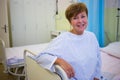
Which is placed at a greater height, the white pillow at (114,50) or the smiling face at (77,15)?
the smiling face at (77,15)

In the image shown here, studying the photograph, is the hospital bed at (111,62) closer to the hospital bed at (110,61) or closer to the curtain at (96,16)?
the hospital bed at (110,61)

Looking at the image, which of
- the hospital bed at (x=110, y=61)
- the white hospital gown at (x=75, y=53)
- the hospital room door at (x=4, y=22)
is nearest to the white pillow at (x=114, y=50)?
the hospital bed at (x=110, y=61)

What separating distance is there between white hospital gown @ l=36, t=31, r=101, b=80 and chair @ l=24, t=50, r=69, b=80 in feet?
0.27

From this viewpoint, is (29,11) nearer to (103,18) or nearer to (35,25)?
(35,25)

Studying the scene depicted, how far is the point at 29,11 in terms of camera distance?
192 inches

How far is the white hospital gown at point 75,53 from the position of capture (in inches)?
53.5

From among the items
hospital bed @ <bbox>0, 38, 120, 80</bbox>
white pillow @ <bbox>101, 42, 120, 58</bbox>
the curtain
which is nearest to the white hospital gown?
hospital bed @ <bbox>0, 38, 120, 80</bbox>

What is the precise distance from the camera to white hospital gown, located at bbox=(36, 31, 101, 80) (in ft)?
4.46

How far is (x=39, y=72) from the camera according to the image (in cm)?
171

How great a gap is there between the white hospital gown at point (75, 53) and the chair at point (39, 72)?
8cm

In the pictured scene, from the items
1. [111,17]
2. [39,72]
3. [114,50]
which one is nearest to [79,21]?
[39,72]

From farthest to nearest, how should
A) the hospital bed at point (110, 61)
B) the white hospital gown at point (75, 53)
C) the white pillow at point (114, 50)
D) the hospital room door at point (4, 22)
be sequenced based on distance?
the hospital room door at point (4, 22) < the white pillow at point (114, 50) < the hospital bed at point (110, 61) < the white hospital gown at point (75, 53)

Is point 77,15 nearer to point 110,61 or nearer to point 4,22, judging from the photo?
point 110,61

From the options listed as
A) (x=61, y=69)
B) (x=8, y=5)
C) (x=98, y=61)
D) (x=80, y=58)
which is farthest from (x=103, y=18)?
(x=8, y=5)
